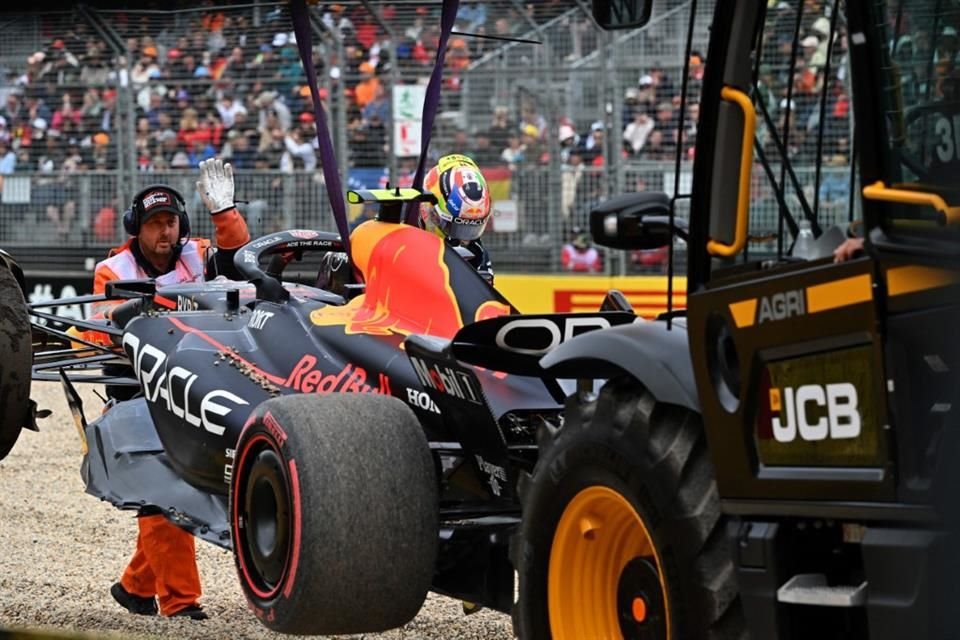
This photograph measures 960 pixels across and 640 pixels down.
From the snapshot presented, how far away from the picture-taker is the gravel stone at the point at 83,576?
6762 mm

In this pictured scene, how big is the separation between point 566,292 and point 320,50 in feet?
10.1

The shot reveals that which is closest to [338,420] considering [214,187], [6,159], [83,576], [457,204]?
[457,204]

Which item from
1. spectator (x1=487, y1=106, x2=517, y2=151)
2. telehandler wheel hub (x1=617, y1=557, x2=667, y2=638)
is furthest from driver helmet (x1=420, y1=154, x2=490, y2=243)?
spectator (x1=487, y1=106, x2=517, y2=151)

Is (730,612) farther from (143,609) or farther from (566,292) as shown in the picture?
(566,292)

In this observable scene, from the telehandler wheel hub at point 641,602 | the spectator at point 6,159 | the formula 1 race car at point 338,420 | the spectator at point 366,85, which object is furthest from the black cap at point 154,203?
the spectator at point 6,159

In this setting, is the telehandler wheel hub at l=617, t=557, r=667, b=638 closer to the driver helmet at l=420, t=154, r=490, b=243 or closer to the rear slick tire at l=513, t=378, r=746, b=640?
the rear slick tire at l=513, t=378, r=746, b=640

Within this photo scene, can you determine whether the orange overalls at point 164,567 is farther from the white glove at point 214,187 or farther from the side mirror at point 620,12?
the side mirror at point 620,12

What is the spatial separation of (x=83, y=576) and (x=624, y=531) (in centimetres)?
448

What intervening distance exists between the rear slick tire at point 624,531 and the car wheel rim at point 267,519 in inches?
34.3

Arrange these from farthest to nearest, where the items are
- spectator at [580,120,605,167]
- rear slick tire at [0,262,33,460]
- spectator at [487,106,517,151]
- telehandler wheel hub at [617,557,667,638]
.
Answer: spectator at [487,106,517,151]
spectator at [580,120,605,167]
rear slick tire at [0,262,33,460]
telehandler wheel hub at [617,557,667,638]

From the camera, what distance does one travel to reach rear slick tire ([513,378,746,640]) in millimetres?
3590

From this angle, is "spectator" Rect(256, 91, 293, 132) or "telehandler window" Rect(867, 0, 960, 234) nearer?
"telehandler window" Rect(867, 0, 960, 234)

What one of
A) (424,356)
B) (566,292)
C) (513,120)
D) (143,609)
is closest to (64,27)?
(513,120)

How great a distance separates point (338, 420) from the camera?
15.7 feet
